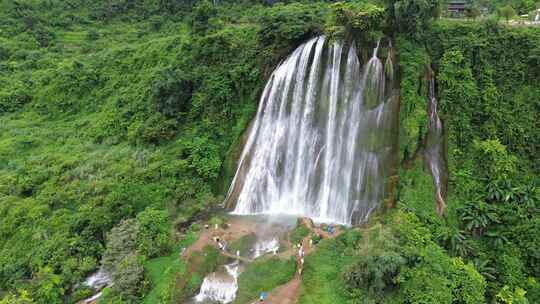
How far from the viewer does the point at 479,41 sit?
1652 centimetres

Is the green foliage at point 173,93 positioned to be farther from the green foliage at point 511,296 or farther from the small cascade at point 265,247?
the green foliage at point 511,296

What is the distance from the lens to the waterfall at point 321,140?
1566 centimetres

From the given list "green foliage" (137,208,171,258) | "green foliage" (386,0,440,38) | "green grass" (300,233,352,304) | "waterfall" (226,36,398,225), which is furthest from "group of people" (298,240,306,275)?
"green foliage" (386,0,440,38)

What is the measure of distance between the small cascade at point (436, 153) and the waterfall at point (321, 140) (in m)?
1.57

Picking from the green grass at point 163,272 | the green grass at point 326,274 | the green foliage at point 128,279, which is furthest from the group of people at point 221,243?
the green grass at point 326,274

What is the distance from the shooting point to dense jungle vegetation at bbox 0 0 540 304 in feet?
39.7

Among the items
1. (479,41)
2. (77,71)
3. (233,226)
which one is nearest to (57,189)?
(233,226)

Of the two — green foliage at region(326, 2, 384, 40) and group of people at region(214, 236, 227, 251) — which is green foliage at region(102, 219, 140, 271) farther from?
green foliage at region(326, 2, 384, 40)

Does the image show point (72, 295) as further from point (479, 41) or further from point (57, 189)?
point (479, 41)

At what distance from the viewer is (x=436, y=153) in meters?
15.2

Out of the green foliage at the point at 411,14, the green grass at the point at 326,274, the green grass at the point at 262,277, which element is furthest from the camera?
the green foliage at the point at 411,14

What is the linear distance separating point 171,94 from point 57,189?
25.8ft

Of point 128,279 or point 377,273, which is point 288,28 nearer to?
point 377,273

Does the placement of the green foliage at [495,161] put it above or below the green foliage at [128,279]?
above
